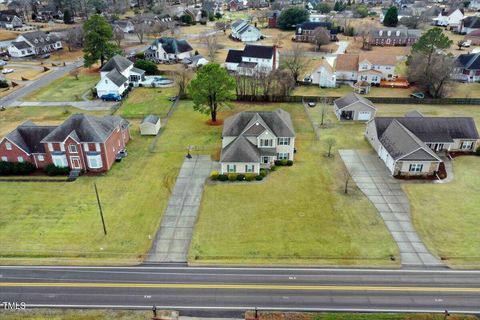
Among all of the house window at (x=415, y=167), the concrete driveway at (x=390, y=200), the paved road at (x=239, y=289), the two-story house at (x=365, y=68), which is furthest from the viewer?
the two-story house at (x=365, y=68)

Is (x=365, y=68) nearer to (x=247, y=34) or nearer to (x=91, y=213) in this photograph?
(x=247, y=34)

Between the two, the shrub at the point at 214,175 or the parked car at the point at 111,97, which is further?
the parked car at the point at 111,97

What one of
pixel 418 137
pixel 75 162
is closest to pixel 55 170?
pixel 75 162

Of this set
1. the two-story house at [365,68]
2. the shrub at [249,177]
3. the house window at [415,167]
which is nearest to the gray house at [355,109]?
the house window at [415,167]

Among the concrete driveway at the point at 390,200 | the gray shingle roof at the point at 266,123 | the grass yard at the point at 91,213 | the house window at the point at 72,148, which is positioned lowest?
the concrete driveway at the point at 390,200

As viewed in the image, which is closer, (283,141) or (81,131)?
(81,131)

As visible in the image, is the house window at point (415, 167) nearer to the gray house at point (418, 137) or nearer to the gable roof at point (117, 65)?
the gray house at point (418, 137)
